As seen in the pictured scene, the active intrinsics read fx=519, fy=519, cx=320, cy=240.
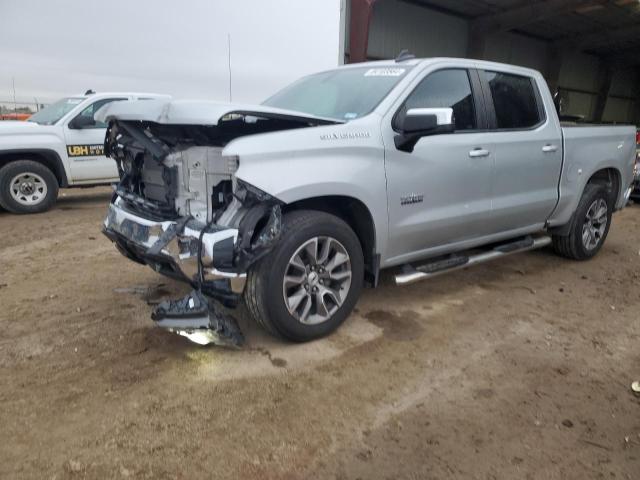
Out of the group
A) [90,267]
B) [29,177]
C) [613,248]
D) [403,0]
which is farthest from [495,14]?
[90,267]

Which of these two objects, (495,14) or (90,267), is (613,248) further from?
(495,14)

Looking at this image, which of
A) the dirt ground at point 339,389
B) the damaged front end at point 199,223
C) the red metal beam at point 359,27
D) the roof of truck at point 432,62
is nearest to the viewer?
the dirt ground at point 339,389

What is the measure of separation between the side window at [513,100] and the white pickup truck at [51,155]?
6121 millimetres

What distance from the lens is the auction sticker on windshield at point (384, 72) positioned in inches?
153

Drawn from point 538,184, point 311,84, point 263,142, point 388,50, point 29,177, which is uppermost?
point 388,50

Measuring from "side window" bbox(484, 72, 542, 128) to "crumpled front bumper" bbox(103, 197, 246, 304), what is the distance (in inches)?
107

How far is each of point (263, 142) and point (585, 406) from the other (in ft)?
7.61

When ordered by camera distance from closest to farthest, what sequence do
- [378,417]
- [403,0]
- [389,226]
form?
[378,417]
[389,226]
[403,0]

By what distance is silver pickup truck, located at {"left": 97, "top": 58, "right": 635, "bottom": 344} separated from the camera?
3.02 m

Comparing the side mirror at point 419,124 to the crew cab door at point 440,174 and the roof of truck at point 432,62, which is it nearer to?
the crew cab door at point 440,174

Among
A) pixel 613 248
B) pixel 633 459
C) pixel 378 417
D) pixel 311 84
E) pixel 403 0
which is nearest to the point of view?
pixel 633 459

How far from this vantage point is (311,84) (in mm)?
4516

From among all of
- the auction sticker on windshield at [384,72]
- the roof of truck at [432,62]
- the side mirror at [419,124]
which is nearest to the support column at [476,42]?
the roof of truck at [432,62]

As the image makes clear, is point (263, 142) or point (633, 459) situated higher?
point (263, 142)
